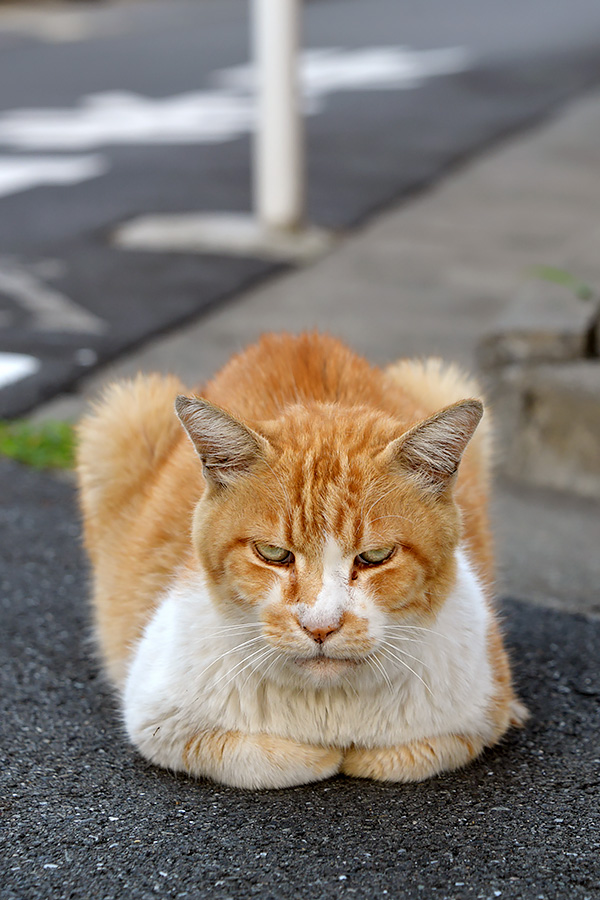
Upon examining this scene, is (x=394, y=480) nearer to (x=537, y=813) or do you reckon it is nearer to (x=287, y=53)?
(x=537, y=813)

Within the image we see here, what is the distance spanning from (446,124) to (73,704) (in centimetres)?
964

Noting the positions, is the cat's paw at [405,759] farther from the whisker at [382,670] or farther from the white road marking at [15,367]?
the white road marking at [15,367]

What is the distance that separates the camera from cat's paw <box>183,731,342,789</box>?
102 inches

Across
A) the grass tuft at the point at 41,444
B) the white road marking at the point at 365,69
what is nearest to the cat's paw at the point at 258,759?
the grass tuft at the point at 41,444

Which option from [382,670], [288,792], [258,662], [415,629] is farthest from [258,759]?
[415,629]

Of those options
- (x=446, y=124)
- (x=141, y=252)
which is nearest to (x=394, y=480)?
(x=141, y=252)

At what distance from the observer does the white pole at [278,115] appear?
7.20 m

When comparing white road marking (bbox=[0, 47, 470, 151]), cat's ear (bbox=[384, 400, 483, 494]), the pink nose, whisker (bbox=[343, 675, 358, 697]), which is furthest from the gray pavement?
white road marking (bbox=[0, 47, 470, 151])

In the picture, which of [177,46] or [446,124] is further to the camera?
[177,46]

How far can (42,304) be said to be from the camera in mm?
6543

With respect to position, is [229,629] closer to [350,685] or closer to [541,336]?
[350,685]

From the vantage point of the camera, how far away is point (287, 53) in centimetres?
729

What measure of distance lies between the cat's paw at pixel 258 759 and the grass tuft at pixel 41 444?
244 centimetres

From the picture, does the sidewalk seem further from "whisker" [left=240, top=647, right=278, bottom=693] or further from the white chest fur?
"whisker" [left=240, top=647, right=278, bottom=693]
